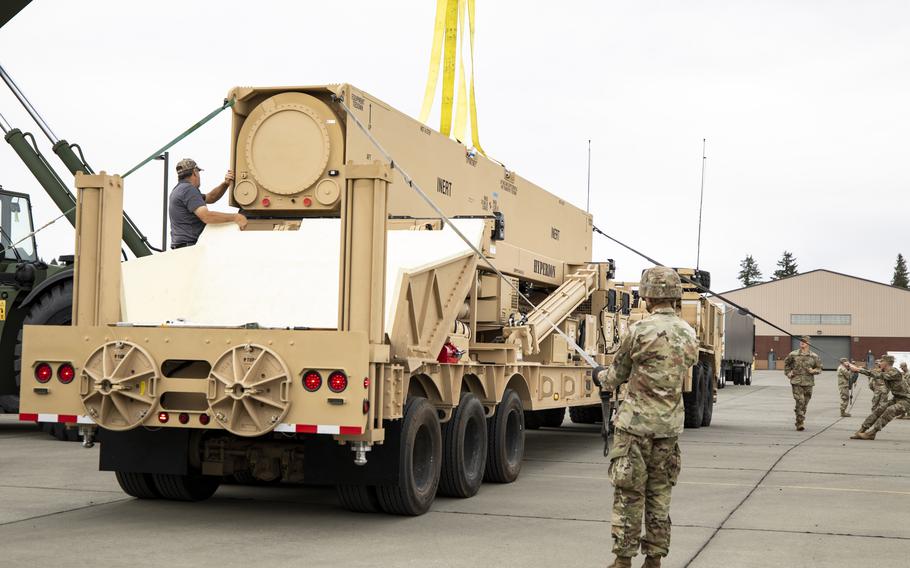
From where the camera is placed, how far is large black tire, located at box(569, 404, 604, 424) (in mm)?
19938

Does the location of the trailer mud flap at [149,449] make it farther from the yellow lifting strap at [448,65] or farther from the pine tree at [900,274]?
the pine tree at [900,274]

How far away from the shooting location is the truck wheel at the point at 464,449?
966cm

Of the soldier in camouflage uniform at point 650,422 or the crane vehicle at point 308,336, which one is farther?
the crane vehicle at point 308,336

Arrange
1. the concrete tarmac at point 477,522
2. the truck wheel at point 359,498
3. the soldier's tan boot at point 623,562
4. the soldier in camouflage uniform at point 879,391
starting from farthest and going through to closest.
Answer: the soldier in camouflage uniform at point 879,391, the truck wheel at point 359,498, the concrete tarmac at point 477,522, the soldier's tan boot at point 623,562

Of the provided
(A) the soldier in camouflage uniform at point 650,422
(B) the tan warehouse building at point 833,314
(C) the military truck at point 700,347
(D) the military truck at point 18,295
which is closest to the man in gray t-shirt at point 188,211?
(D) the military truck at point 18,295

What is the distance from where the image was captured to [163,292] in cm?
913

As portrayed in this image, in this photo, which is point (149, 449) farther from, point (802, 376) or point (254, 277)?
point (802, 376)

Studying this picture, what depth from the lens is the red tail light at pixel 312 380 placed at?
25.1 feet

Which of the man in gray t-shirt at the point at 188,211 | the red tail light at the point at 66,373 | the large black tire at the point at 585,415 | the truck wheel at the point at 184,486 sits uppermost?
the man in gray t-shirt at the point at 188,211

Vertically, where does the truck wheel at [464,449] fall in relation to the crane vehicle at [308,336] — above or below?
below

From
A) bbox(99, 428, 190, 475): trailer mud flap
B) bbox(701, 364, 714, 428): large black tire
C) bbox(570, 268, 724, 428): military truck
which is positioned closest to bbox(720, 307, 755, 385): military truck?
bbox(570, 268, 724, 428): military truck

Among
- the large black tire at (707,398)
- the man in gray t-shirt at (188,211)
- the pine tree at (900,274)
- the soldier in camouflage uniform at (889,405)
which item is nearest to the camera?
the man in gray t-shirt at (188,211)

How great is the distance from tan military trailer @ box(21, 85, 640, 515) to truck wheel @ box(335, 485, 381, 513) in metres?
0.01

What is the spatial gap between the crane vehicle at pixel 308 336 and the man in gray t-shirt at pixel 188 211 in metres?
0.19
